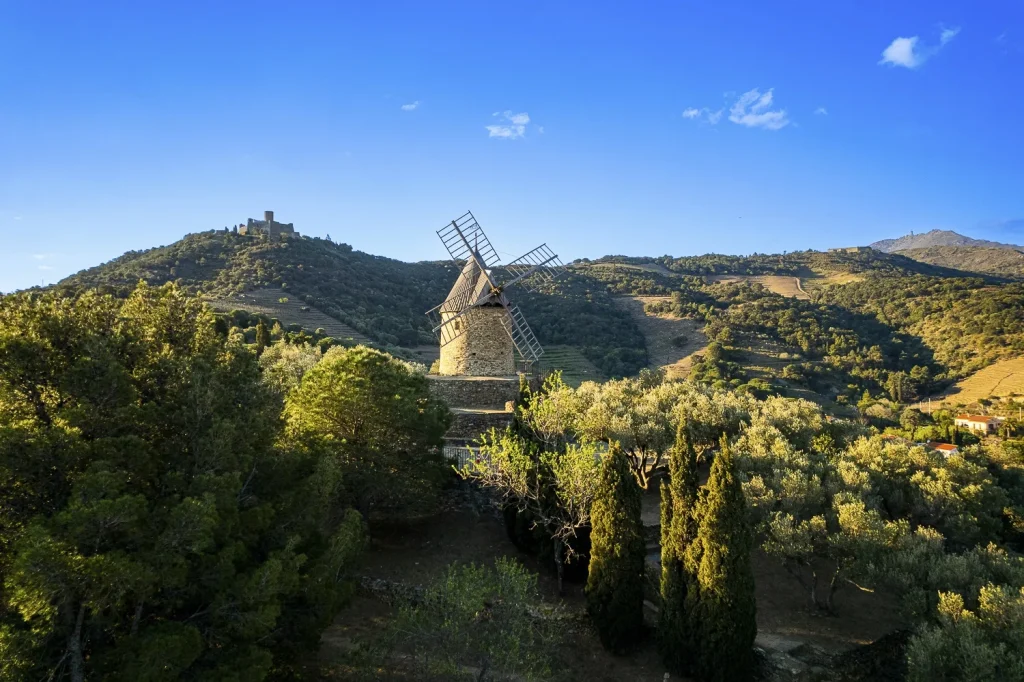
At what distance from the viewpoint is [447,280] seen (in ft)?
226

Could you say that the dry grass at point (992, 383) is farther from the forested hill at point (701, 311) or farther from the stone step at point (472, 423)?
the stone step at point (472, 423)

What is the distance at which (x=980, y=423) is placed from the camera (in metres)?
37.0

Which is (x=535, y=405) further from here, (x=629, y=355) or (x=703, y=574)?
(x=629, y=355)

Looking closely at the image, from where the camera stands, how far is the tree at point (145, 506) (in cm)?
578

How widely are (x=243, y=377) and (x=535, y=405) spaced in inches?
290

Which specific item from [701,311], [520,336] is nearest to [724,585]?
[520,336]

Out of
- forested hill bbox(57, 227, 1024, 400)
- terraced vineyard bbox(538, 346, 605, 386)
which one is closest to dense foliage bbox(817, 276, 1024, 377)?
forested hill bbox(57, 227, 1024, 400)

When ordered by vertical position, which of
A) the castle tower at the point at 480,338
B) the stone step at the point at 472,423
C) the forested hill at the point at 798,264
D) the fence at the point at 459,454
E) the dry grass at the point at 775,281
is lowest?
the fence at the point at 459,454

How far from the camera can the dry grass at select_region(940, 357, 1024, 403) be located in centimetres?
4459

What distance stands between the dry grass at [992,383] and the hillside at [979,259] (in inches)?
2697

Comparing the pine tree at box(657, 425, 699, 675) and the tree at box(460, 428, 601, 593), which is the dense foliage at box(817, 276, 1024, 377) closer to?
the tree at box(460, 428, 601, 593)

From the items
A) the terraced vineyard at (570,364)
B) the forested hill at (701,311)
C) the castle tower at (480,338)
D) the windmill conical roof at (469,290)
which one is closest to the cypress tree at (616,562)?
the castle tower at (480,338)

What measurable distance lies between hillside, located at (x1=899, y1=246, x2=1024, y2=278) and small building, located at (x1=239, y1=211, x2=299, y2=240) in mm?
115469

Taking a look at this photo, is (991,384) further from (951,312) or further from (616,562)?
(616,562)
